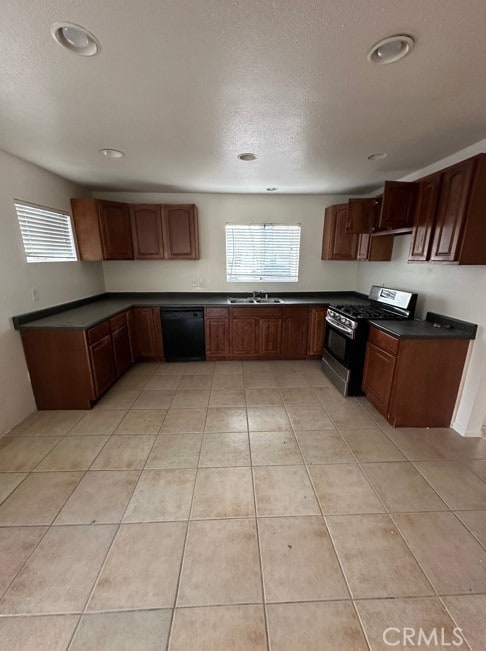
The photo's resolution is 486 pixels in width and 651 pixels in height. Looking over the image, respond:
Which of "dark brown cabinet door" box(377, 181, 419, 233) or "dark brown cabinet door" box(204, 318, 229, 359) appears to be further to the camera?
"dark brown cabinet door" box(204, 318, 229, 359)

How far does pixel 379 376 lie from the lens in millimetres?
2672

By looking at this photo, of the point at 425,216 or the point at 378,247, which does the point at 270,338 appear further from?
the point at 425,216

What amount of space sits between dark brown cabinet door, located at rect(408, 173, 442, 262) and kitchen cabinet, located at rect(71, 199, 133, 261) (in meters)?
3.56

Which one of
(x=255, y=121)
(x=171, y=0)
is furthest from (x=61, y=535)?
(x=255, y=121)

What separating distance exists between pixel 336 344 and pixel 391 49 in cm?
267

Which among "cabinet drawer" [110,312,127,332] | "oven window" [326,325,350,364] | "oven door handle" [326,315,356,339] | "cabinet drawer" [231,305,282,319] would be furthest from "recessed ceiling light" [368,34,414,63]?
"cabinet drawer" [110,312,127,332]

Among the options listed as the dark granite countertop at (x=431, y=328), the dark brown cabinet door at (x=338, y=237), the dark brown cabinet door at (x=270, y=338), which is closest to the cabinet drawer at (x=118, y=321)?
the dark brown cabinet door at (x=270, y=338)

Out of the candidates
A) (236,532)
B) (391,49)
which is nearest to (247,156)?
(391,49)

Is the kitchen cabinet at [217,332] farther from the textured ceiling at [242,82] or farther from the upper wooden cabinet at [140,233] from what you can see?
the textured ceiling at [242,82]

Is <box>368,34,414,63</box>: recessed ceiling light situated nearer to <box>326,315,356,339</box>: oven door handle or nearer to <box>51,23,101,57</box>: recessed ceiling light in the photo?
<box>51,23,101,57</box>: recessed ceiling light

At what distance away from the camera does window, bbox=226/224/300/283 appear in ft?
13.9

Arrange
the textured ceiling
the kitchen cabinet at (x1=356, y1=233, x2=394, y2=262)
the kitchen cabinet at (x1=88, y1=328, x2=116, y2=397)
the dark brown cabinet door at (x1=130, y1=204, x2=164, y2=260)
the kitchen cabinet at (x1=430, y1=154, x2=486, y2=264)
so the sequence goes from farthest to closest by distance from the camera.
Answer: the dark brown cabinet door at (x1=130, y1=204, x2=164, y2=260)
the kitchen cabinet at (x1=356, y1=233, x2=394, y2=262)
the kitchen cabinet at (x1=88, y1=328, x2=116, y2=397)
the kitchen cabinet at (x1=430, y1=154, x2=486, y2=264)
the textured ceiling

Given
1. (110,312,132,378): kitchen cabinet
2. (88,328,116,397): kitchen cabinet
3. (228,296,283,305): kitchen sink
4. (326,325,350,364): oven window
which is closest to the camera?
(88,328,116,397): kitchen cabinet

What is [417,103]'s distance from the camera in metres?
1.61
